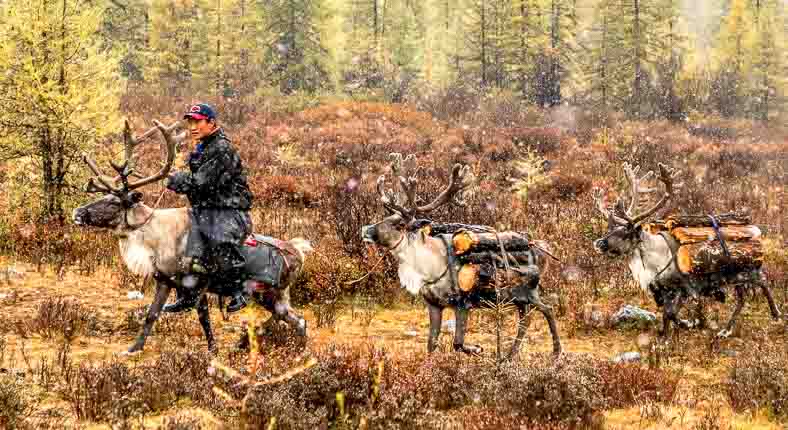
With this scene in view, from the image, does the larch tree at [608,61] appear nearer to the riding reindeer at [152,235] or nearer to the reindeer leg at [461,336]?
the reindeer leg at [461,336]

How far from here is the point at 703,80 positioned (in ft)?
108

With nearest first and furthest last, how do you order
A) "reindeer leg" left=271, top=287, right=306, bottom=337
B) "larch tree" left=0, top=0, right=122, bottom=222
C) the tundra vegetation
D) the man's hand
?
the tundra vegetation, the man's hand, "reindeer leg" left=271, top=287, right=306, bottom=337, "larch tree" left=0, top=0, right=122, bottom=222

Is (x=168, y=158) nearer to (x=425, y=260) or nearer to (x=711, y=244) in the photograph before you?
(x=425, y=260)

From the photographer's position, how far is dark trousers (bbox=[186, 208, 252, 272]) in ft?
18.4

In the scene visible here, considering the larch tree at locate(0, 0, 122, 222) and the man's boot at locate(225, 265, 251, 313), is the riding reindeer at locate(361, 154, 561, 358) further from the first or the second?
the larch tree at locate(0, 0, 122, 222)

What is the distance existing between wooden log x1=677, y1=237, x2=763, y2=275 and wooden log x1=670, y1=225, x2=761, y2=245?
5 centimetres

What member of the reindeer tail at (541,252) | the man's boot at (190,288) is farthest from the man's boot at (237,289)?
the reindeer tail at (541,252)

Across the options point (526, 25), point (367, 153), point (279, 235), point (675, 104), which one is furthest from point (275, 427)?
point (526, 25)

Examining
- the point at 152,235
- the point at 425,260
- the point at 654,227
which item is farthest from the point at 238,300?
the point at 654,227

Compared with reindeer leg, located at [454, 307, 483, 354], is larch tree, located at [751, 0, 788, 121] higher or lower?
higher

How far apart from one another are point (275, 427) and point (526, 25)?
101 ft

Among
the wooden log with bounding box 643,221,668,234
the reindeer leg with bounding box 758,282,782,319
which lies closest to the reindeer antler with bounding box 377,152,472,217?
the wooden log with bounding box 643,221,668,234

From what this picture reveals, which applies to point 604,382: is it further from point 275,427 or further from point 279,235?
point 279,235

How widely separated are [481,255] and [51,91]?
6.99m
